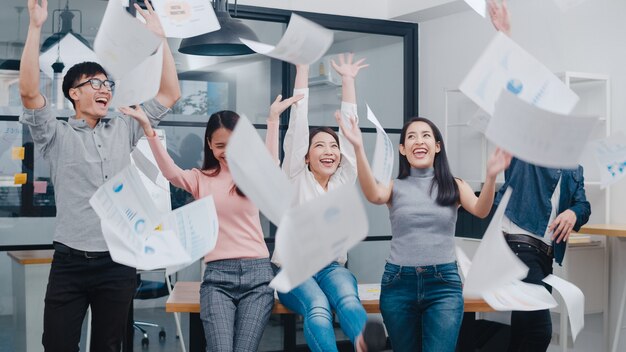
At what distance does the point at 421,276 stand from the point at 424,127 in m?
0.53

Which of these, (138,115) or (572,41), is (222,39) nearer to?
(138,115)

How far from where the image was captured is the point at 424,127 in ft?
8.70

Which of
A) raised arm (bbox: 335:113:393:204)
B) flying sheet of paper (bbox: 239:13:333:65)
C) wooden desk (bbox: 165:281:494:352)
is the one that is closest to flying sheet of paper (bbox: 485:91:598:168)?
flying sheet of paper (bbox: 239:13:333:65)

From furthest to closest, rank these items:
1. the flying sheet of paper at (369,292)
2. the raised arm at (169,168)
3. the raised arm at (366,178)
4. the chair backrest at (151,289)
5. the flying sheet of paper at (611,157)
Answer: the chair backrest at (151,289), the flying sheet of paper at (369,292), the flying sheet of paper at (611,157), the raised arm at (169,168), the raised arm at (366,178)

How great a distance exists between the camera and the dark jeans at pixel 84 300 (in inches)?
91.0

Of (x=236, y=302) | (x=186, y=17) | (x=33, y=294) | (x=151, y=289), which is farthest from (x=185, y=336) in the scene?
(x=186, y=17)

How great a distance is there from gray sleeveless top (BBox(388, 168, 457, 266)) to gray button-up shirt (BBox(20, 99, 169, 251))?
88 cm

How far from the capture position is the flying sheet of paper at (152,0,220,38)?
73.9 inches

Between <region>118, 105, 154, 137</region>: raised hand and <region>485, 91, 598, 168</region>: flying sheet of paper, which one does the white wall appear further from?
<region>485, 91, 598, 168</region>: flying sheet of paper

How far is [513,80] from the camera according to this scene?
1481 millimetres

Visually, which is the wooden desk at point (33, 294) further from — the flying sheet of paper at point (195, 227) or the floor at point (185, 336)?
the flying sheet of paper at point (195, 227)

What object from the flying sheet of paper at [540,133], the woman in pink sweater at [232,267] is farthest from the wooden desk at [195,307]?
the flying sheet of paper at [540,133]

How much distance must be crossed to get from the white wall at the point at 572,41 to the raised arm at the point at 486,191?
1.62 meters

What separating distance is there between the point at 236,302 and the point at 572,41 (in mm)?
2570
